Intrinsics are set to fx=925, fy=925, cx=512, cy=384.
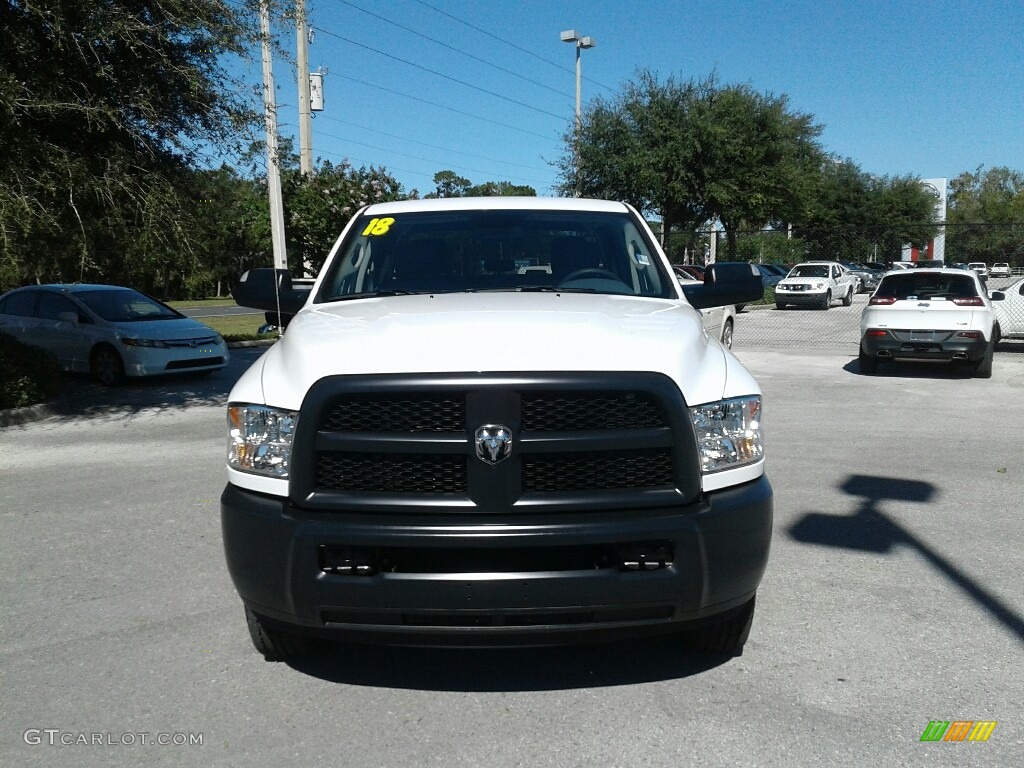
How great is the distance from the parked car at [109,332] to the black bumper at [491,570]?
1089 cm

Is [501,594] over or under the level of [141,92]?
under

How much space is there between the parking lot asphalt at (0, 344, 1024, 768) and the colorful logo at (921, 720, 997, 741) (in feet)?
0.11

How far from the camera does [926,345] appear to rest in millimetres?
13531

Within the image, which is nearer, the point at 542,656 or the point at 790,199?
the point at 542,656

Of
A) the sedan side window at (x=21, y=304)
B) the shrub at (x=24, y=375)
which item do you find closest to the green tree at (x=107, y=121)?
the shrub at (x=24, y=375)

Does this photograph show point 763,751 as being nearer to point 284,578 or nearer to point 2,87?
point 284,578

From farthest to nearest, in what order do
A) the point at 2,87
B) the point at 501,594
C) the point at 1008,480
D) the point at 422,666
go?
the point at 2,87 < the point at 1008,480 < the point at 422,666 < the point at 501,594

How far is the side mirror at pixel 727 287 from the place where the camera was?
185 inches

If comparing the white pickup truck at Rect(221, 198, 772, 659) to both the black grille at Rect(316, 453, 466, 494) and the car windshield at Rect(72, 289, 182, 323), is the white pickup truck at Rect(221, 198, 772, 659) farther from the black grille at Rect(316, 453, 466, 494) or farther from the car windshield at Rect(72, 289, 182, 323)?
the car windshield at Rect(72, 289, 182, 323)

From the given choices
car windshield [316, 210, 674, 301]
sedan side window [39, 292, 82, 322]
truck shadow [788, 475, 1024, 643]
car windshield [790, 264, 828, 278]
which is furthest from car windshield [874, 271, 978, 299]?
car windshield [790, 264, 828, 278]

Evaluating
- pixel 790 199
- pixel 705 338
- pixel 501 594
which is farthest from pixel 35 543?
pixel 790 199

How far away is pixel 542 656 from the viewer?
3869 millimetres

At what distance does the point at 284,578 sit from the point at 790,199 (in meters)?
32.2

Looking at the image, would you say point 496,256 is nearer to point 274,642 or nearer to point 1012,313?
point 274,642
